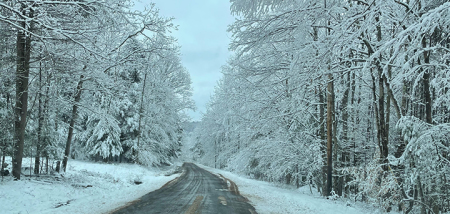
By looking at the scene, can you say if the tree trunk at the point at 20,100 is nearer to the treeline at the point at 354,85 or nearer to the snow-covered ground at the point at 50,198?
the snow-covered ground at the point at 50,198

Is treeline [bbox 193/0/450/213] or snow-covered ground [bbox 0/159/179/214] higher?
treeline [bbox 193/0/450/213]

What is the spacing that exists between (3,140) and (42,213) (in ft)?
13.4

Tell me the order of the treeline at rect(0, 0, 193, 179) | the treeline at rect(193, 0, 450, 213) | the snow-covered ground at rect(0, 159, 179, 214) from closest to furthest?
the treeline at rect(193, 0, 450, 213) → the snow-covered ground at rect(0, 159, 179, 214) → the treeline at rect(0, 0, 193, 179)

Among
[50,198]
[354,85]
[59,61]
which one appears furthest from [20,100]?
[354,85]

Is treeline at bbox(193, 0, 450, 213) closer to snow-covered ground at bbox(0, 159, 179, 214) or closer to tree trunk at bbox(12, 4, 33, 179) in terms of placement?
snow-covered ground at bbox(0, 159, 179, 214)

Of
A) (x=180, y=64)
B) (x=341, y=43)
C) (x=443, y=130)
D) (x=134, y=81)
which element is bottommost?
(x=443, y=130)

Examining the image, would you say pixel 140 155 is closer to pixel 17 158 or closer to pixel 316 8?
pixel 17 158

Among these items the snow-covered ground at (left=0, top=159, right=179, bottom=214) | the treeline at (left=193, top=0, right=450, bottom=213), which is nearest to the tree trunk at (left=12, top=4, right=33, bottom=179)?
the snow-covered ground at (left=0, top=159, right=179, bottom=214)

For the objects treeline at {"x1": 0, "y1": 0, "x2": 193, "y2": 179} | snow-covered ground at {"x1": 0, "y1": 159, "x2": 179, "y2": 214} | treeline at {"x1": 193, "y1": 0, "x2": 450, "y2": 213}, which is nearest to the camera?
treeline at {"x1": 193, "y1": 0, "x2": 450, "y2": 213}

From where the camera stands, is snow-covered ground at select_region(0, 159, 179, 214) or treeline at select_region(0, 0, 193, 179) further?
treeline at select_region(0, 0, 193, 179)

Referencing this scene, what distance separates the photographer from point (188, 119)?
1436 inches

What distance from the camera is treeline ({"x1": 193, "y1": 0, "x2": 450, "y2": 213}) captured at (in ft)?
17.8

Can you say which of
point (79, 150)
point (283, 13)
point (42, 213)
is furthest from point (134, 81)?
point (283, 13)

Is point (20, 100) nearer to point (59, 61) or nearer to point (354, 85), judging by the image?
point (59, 61)
